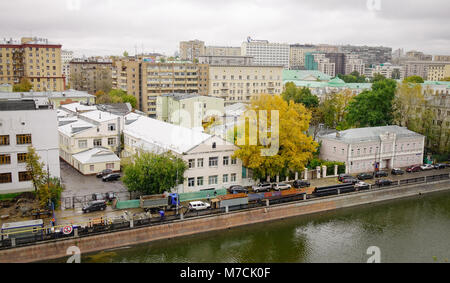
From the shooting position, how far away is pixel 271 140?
2484 cm

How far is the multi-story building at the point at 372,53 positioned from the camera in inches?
7362

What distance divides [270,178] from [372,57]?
17848 centimetres

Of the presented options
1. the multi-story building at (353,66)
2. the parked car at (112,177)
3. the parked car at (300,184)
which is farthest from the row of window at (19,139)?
the multi-story building at (353,66)

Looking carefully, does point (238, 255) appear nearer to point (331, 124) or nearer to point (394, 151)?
point (394, 151)

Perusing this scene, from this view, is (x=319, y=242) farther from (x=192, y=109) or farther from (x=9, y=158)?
(x=192, y=109)

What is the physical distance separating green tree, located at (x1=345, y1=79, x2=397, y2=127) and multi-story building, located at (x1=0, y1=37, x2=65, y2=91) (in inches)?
1830

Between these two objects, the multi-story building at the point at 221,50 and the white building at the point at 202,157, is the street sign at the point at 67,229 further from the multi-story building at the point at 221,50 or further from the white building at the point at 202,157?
the multi-story building at the point at 221,50

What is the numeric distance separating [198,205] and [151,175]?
287cm

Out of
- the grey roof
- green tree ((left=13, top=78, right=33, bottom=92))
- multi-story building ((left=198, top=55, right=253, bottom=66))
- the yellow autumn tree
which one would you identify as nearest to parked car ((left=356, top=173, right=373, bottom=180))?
the grey roof

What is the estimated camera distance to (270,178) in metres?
26.8

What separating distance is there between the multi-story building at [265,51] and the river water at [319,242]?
116836mm

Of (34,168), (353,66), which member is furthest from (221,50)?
(34,168)

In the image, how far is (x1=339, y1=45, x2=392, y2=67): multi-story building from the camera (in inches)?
7362
